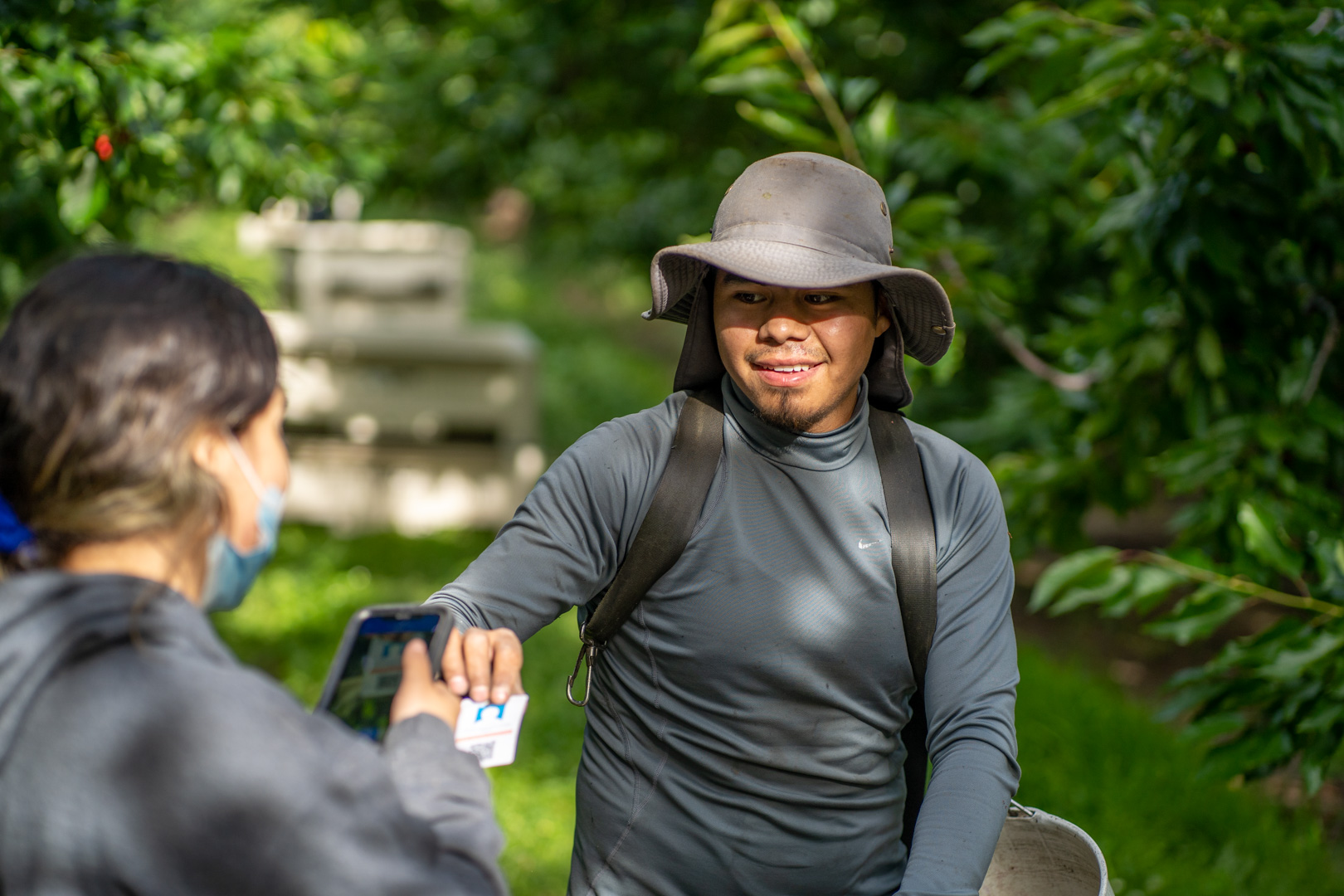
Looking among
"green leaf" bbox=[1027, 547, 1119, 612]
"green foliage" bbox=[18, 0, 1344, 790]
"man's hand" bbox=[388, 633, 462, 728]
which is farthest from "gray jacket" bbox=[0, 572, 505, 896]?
"green foliage" bbox=[18, 0, 1344, 790]

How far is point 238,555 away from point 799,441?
978 millimetres

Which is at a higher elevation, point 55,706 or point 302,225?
point 55,706

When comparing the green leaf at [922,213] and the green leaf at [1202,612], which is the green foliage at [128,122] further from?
the green leaf at [1202,612]

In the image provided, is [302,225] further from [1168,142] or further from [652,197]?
[1168,142]

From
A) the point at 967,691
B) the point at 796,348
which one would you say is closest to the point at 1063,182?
the point at 796,348

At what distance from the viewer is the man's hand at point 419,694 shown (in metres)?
1.42

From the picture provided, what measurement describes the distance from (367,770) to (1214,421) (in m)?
3.13

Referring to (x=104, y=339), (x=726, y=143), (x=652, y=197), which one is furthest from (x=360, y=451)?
(x=104, y=339)

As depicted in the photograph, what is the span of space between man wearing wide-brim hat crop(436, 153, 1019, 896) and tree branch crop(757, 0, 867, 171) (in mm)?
1740

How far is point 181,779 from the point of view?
113 centimetres

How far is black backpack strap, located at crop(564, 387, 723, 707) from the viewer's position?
1.94 metres

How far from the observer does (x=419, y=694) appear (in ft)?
4.69

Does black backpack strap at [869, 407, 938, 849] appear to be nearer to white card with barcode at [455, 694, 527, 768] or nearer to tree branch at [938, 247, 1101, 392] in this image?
white card with barcode at [455, 694, 527, 768]

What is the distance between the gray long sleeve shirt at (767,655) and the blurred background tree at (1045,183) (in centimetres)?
89
